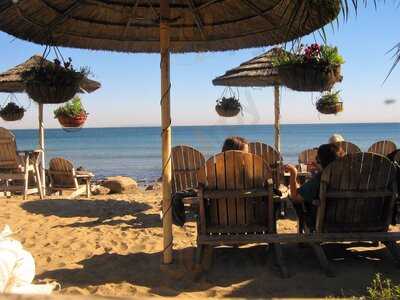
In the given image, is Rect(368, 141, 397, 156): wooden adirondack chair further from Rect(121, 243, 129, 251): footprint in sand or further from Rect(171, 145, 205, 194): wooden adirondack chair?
Rect(121, 243, 129, 251): footprint in sand

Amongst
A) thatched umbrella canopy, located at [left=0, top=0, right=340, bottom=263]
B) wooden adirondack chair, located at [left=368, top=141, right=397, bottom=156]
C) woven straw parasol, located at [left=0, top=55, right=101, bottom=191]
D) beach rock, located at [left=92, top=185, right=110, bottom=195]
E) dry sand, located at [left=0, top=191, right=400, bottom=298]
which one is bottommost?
dry sand, located at [left=0, top=191, right=400, bottom=298]

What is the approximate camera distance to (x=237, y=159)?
13.5ft

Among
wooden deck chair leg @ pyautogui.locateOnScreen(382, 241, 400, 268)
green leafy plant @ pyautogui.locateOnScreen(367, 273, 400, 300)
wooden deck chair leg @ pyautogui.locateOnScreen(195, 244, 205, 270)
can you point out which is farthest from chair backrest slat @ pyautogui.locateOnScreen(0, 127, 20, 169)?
green leafy plant @ pyautogui.locateOnScreen(367, 273, 400, 300)

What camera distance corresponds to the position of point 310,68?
17.0 feet

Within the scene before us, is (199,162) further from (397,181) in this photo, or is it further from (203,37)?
(397,181)

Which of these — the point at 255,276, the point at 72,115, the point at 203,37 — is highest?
the point at 203,37

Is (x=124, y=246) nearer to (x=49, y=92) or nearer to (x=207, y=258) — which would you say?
(x=207, y=258)

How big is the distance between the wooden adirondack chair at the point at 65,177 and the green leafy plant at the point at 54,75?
599 cm

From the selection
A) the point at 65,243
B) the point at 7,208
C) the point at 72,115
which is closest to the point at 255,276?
the point at 65,243

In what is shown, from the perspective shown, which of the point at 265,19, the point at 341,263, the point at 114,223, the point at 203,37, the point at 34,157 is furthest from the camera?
the point at 34,157

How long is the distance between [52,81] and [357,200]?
3.00 m

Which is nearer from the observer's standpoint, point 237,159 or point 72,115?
point 237,159

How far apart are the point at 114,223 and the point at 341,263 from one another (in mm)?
3299

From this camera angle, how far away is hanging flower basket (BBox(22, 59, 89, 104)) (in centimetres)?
466
